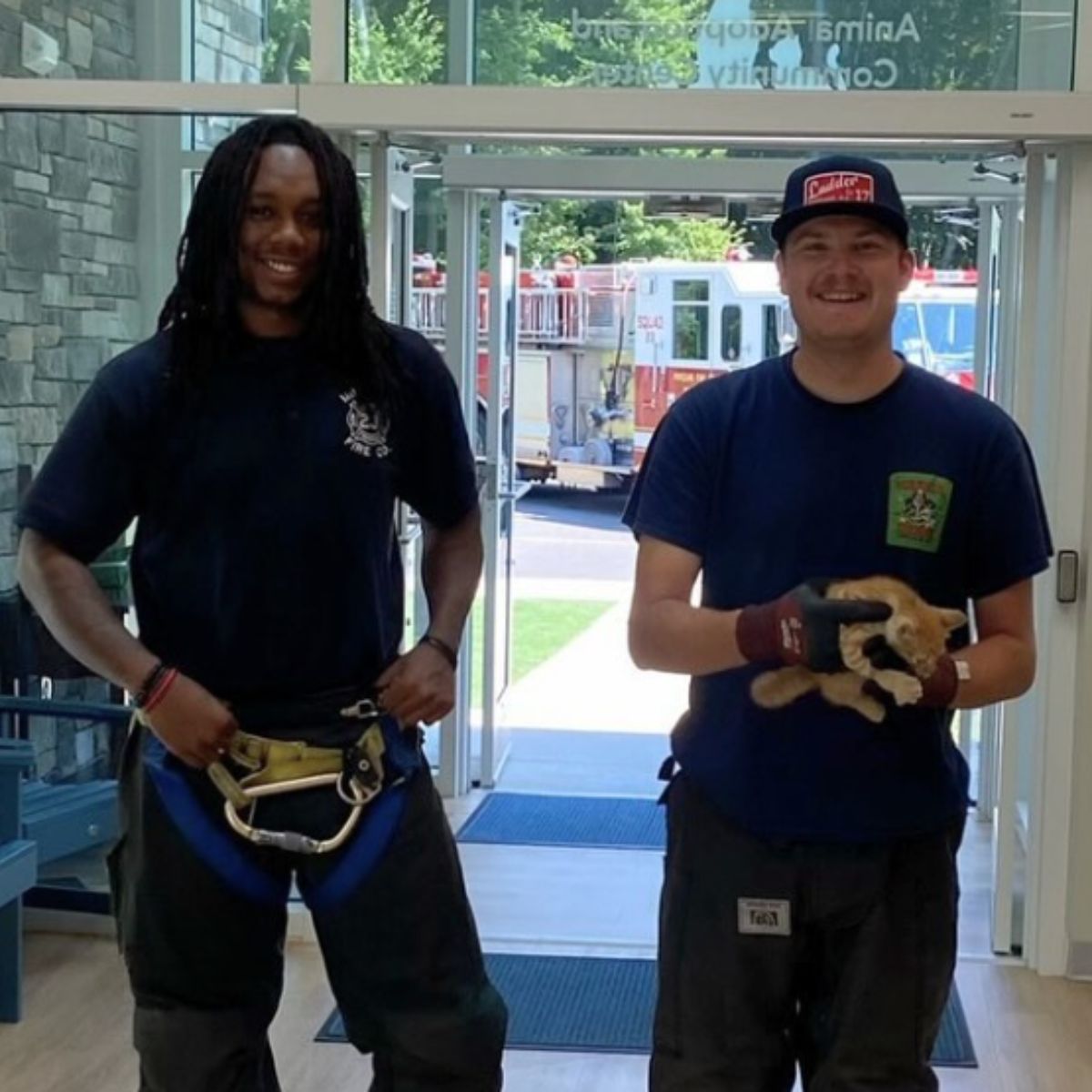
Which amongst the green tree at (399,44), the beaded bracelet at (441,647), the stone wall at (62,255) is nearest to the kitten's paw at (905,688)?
the beaded bracelet at (441,647)

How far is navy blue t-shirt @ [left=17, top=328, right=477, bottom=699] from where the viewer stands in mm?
1882

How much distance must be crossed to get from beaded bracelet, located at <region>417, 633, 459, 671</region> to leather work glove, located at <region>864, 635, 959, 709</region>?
544 mm

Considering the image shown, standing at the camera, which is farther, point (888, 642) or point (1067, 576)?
point (1067, 576)

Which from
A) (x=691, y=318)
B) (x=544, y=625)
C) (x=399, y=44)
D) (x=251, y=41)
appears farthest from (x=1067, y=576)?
(x=691, y=318)

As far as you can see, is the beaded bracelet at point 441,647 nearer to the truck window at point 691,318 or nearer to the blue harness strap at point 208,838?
the blue harness strap at point 208,838

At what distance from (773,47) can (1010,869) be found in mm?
1881

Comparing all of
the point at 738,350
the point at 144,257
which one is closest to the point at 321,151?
the point at 144,257

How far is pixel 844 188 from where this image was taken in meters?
1.77

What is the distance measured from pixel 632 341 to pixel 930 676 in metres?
9.92

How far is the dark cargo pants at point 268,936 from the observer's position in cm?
192

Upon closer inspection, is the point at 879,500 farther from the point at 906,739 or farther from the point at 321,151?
the point at 321,151

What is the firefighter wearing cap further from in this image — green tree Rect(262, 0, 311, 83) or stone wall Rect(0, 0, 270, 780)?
stone wall Rect(0, 0, 270, 780)

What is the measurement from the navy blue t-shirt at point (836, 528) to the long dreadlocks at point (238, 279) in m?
0.37

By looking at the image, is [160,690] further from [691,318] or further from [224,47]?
[691,318]
